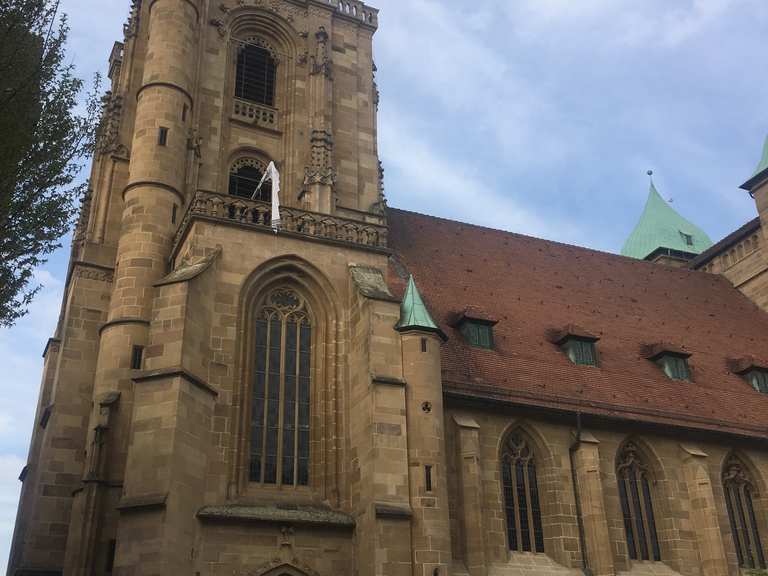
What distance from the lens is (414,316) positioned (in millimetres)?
19000

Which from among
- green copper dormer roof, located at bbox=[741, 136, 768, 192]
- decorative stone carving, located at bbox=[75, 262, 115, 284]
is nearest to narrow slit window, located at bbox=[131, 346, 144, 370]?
decorative stone carving, located at bbox=[75, 262, 115, 284]

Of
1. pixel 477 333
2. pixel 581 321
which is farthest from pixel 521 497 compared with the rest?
pixel 581 321

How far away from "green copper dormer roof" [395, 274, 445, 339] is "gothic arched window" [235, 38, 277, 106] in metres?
9.08

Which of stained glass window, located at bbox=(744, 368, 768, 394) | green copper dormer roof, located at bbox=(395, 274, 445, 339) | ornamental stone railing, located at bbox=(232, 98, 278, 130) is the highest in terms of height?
ornamental stone railing, located at bbox=(232, 98, 278, 130)

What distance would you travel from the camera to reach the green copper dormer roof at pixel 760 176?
33281 mm

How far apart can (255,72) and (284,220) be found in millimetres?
7692

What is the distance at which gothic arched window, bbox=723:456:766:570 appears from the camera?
21828 millimetres

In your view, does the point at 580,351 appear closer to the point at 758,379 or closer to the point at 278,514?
the point at 758,379

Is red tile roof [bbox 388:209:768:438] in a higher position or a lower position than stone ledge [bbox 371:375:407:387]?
higher

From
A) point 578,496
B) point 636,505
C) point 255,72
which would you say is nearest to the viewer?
point 578,496

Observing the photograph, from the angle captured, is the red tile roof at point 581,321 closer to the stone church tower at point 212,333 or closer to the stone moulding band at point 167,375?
the stone church tower at point 212,333

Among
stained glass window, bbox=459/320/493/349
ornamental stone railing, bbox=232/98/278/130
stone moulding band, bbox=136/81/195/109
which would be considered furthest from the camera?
ornamental stone railing, bbox=232/98/278/130

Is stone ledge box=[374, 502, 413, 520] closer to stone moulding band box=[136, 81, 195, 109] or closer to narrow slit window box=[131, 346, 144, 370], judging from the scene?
narrow slit window box=[131, 346, 144, 370]

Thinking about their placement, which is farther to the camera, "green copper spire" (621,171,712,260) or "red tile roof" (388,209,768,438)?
"green copper spire" (621,171,712,260)
